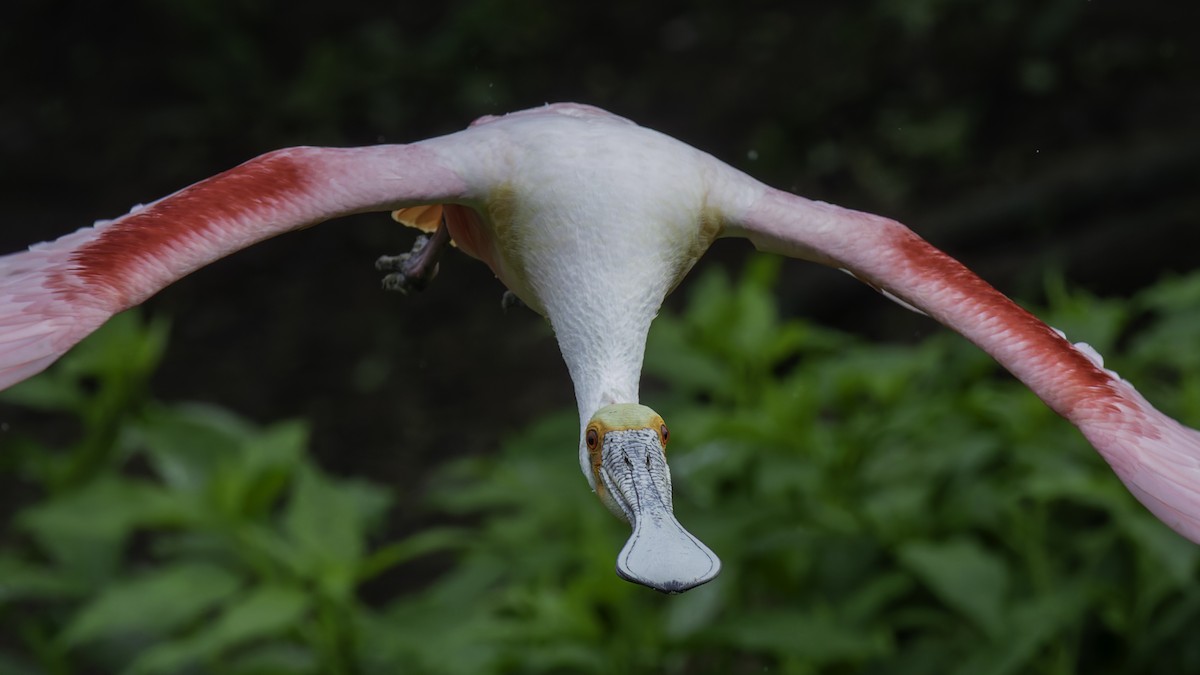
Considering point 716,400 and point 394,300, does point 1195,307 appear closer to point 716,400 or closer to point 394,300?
point 716,400

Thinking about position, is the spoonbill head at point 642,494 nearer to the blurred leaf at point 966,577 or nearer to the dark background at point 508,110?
the blurred leaf at point 966,577

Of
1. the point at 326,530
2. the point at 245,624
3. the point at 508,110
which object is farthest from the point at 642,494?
the point at 508,110

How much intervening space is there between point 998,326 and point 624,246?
646 millimetres

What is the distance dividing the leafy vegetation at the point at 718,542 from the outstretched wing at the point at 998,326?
154cm

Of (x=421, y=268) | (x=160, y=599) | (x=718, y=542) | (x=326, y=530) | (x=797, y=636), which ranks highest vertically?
(x=421, y=268)

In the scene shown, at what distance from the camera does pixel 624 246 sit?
2.83 meters

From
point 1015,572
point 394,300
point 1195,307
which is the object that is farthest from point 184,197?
point 394,300

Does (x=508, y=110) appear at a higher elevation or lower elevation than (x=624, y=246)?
higher

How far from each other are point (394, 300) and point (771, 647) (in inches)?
212

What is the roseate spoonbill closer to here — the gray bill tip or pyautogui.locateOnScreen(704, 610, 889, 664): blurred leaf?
the gray bill tip

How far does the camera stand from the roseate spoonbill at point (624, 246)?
8.73 feet

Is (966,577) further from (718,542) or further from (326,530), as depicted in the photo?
(326,530)

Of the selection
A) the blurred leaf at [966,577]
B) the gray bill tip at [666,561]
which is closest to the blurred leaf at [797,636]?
the blurred leaf at [966,577]

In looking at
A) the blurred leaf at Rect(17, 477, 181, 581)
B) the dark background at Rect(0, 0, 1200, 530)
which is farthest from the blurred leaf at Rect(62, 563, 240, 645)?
the dark background at Rect(0, 0, 1200, 530)
